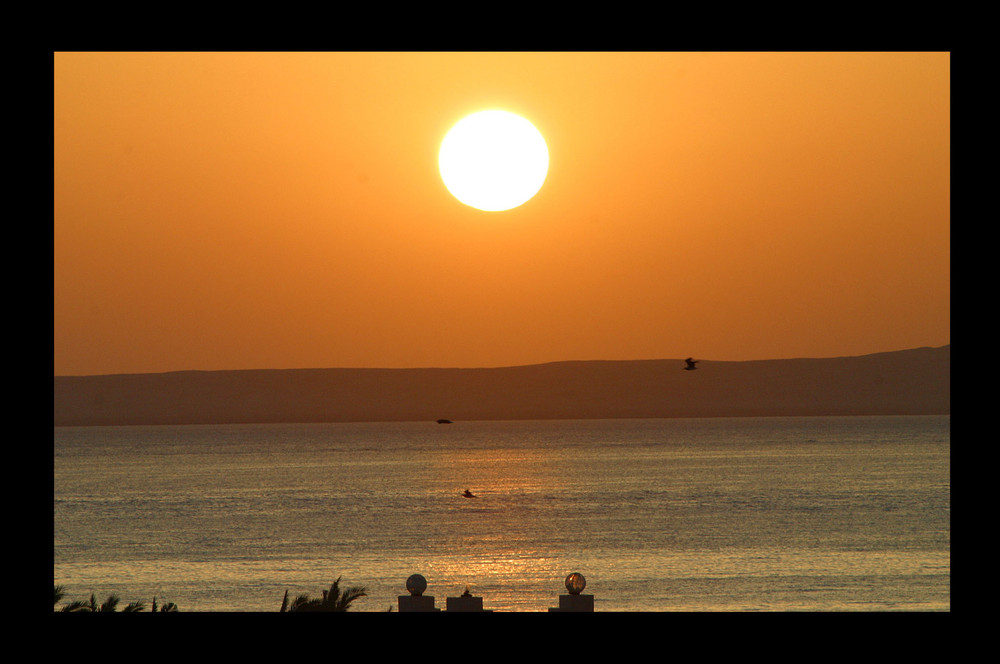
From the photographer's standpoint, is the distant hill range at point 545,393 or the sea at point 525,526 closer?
the sea at point 525,526

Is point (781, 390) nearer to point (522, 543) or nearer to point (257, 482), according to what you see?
point (257, 482)

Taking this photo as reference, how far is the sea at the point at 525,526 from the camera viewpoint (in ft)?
136

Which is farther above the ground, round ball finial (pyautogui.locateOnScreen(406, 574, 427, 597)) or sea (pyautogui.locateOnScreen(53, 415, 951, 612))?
sea (pyautogui.locateOnScreen(53, 415, 951, 612))

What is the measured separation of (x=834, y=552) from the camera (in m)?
50.8

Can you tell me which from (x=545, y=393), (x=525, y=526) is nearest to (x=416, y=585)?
(x=525, y=526)

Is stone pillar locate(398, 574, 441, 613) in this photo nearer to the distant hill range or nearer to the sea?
the sea

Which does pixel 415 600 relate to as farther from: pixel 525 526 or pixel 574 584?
pixel 525 526

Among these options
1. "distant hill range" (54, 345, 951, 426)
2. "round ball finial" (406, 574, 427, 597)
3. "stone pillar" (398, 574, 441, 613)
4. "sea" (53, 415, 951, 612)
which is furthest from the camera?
"distant hill range" (54, 345, 951, 426)

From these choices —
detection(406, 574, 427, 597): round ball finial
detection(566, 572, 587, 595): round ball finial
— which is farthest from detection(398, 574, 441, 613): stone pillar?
detection(566, 572, 587, 595): round ball finial

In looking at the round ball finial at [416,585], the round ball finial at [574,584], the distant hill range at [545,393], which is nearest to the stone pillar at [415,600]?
the round ball finial at [416,585]

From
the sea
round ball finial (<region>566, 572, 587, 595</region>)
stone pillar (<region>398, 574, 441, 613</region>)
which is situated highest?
the sea

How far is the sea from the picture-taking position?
41.4 meters

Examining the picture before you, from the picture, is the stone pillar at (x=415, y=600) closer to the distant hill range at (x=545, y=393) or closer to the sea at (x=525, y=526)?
the sea at (x=525, y=526)
